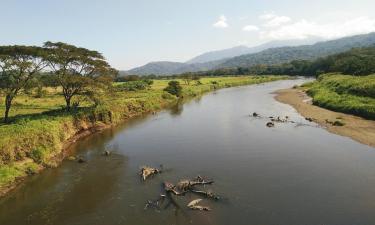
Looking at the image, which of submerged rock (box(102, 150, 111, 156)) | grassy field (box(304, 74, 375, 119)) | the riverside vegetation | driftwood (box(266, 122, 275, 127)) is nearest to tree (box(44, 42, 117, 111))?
the riverside vegetation

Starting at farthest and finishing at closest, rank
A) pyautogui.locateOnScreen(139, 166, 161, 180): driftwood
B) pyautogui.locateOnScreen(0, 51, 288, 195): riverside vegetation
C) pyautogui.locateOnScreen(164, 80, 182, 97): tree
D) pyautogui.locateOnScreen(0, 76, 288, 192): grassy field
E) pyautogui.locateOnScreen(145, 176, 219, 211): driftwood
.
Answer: pyautogui.locateOnScreen(164, 80, 182, 97): tree
pyautogui.locateOnScreen(0, 51, 288, 195): riverside vegetation
pyautogui.locateOnScreen(0, 76, 288, 192): grassy field
pyautogui.locateOnScreen(139, 166, 161, 180): driftwood
pyautogui.locateOnScreen(145, 176, 219, 211): driftwood

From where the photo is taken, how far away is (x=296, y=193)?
1006 inches

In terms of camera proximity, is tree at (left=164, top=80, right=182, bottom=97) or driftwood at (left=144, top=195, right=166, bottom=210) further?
tree at (left=164, top=80, right=182, bottom=97)

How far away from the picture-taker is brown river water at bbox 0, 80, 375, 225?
2255 centimetres

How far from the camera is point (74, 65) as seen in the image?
52406 millimetres

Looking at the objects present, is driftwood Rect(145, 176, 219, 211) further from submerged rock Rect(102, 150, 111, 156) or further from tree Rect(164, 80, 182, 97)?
tree Rect(164, 80, 182, 97)

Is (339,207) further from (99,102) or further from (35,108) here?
(35,108)

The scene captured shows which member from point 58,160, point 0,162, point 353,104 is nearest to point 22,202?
point 0,162

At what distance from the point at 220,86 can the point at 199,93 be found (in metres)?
30.0

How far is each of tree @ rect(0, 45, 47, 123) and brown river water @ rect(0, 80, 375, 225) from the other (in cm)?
1046

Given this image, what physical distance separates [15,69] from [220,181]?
95.7ft

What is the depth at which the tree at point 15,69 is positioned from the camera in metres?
39.4

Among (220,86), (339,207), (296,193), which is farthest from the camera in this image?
(220,86)

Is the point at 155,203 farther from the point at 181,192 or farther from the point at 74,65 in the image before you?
the point at 74,65
